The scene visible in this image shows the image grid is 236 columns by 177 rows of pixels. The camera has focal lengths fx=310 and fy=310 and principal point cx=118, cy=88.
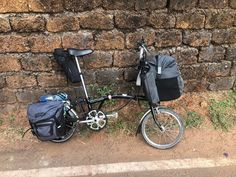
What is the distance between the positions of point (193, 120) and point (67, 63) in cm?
197

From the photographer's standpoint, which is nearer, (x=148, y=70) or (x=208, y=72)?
(x=148, y=70)

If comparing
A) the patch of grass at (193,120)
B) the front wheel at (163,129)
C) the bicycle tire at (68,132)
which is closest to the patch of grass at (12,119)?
the bicycle tire at (68,132)

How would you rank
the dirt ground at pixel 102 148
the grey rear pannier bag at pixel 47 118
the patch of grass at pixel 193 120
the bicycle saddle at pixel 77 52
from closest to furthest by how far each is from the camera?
1. the grey rear pannier bag at pixel 47 118
2. the bicycle saddle at pixel 77 52
3. the dirt ground at pixel 102 148
4. the patch of grass at pixel 193 120

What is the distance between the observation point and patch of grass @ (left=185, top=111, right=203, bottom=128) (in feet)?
14.5

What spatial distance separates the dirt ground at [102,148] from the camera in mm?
3994

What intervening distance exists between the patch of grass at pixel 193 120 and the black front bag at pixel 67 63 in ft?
5.56

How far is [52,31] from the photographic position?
4.00 metres

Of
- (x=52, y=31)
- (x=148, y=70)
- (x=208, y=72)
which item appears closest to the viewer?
(x=148, y=70)

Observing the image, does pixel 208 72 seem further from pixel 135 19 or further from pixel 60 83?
pixel 60 83

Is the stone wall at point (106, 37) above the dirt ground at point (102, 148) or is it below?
above

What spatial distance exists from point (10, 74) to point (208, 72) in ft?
9.41

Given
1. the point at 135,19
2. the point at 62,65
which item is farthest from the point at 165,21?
the point at 62,65

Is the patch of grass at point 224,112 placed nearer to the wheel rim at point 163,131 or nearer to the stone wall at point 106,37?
the stone wall at point 106,37

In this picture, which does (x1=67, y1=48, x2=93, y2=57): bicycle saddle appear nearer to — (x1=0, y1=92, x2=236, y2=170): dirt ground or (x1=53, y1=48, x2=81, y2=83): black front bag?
(x1=53, y1=48, x2=81, y2=83): black front bag
